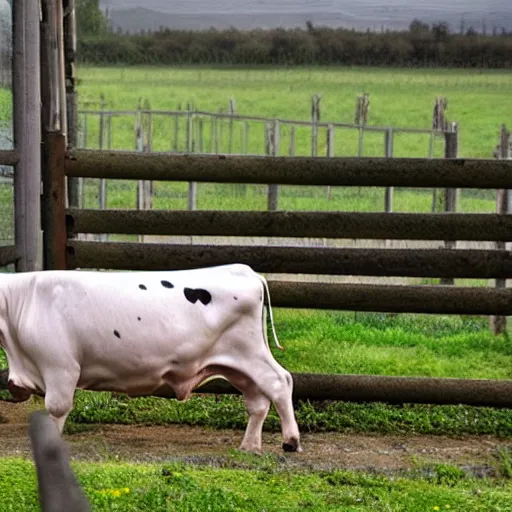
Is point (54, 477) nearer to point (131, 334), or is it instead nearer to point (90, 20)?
point (131, 334)

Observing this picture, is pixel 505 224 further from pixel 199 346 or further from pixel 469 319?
pixel 469 319

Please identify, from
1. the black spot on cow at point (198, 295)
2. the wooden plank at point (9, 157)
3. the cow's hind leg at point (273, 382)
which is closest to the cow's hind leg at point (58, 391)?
the black spot on cow at point (198, 295)

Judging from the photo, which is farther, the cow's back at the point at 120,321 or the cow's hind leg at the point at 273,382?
the cow's hind leg at the point at 273,382

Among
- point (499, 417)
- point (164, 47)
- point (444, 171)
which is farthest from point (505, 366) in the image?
point (164, 47)

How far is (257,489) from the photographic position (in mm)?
5430

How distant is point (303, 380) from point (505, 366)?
7.72 feet

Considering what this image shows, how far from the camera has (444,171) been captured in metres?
7.36

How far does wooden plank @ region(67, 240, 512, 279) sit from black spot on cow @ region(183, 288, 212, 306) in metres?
1.10

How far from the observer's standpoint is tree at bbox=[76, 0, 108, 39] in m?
28.5

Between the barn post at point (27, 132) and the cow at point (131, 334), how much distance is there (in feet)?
4.35

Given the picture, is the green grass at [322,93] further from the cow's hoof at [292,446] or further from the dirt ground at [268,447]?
the cow's hoof at [292,446]

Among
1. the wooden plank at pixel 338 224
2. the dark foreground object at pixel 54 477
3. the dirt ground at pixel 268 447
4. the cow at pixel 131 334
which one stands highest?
the dark foreground object at pixel 54 477

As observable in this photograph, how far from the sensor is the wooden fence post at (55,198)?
7.73 meters

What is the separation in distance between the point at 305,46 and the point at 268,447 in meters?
25.5
